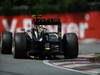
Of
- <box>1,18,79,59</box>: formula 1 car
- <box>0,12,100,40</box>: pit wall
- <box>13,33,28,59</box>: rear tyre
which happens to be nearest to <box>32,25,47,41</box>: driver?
<box>1,18,79,59</box>: formula 1 car

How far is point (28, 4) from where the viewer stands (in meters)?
47.7

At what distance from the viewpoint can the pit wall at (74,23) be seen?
33.9 metres

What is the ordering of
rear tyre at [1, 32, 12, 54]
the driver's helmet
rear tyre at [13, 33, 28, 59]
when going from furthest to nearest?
1. rear tyre at [1, 32, 12, 54]
2. the driver's helmet
3. rear tyre at [13, 33, 28, 59]

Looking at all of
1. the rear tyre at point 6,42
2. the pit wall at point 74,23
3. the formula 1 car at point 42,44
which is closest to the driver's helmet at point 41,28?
the formula 1 car at point 42,44

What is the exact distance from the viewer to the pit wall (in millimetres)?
33938

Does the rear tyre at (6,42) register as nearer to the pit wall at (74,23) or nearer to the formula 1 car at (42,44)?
the formula 1 car at (42,44)

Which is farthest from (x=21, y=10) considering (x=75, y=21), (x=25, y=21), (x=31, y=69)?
(x=31, y=69)

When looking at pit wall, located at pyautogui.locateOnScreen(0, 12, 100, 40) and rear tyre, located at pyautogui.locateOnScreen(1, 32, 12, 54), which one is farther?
pit wall, located at pyautogui.locateOnScreen(0, 12, 100, 40)

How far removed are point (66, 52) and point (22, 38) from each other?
69.0 inches

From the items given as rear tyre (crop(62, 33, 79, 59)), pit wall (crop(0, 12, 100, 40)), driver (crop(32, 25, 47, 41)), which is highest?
pit wall (crop(0, 12, 100, 40))

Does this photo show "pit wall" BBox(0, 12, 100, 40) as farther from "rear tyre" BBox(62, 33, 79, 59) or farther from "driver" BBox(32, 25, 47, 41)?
"rear tyre" BBox(62, 33, 79, 59)

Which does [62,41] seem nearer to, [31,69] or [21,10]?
[31,69]

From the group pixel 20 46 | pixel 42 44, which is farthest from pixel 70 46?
pixel 20 46

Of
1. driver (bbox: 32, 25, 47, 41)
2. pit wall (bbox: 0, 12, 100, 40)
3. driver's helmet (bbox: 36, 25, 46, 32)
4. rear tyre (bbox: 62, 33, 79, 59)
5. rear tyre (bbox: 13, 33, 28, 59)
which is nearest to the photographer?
rear tyre (bbox: 13, 33, 28, 59)
